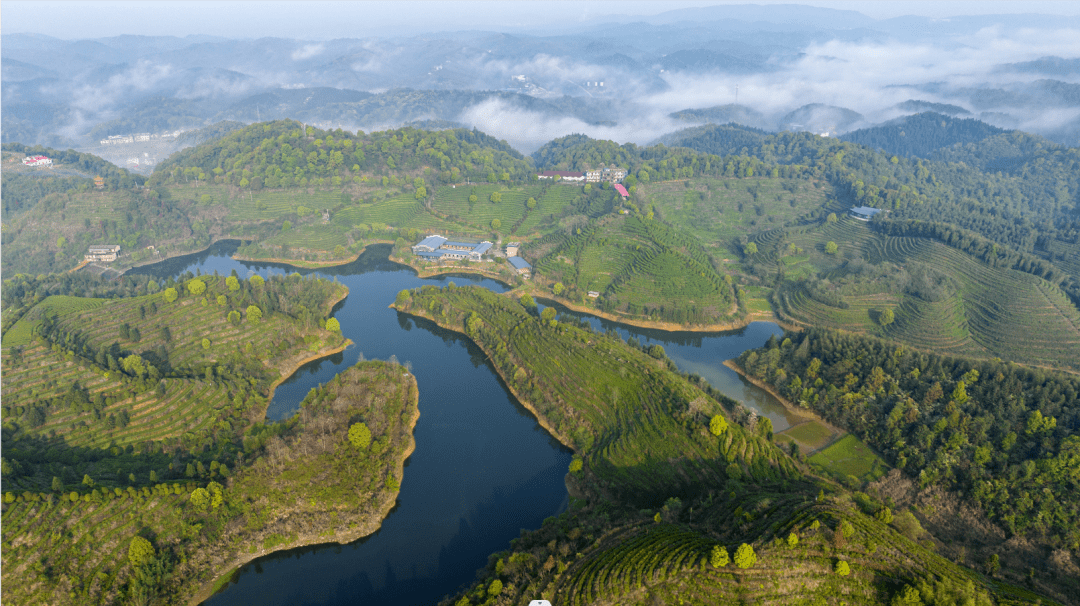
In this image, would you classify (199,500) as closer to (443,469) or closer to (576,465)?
(443,469)

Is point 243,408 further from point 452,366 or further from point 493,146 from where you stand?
point 493,146

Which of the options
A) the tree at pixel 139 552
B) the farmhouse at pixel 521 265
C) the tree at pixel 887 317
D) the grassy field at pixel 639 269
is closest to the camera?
the tree at pixel 139 552

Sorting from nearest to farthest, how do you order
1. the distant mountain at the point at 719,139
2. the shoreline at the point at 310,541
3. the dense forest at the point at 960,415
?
the shoreline at the point at 310,541 < the dense forest at the point at 960,415 < the distant mountain at the point at 719,139

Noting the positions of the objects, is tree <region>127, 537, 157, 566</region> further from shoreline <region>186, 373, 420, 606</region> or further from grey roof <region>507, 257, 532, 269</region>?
grey roof <region>507, 257, 532, 269</region>

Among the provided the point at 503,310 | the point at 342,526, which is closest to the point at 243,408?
the point at 342,526

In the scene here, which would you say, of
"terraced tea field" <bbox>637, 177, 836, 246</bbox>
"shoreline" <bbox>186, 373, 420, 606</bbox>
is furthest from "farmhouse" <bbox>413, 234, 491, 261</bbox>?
"shoreline" <bbox>186, 373, 420, 606</bbox>

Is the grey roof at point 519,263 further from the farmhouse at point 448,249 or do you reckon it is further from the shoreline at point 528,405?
the shoreline at point 528,405

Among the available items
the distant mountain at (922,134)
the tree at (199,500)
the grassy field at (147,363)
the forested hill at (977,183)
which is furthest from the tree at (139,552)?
the distant mountain at (922,134)
